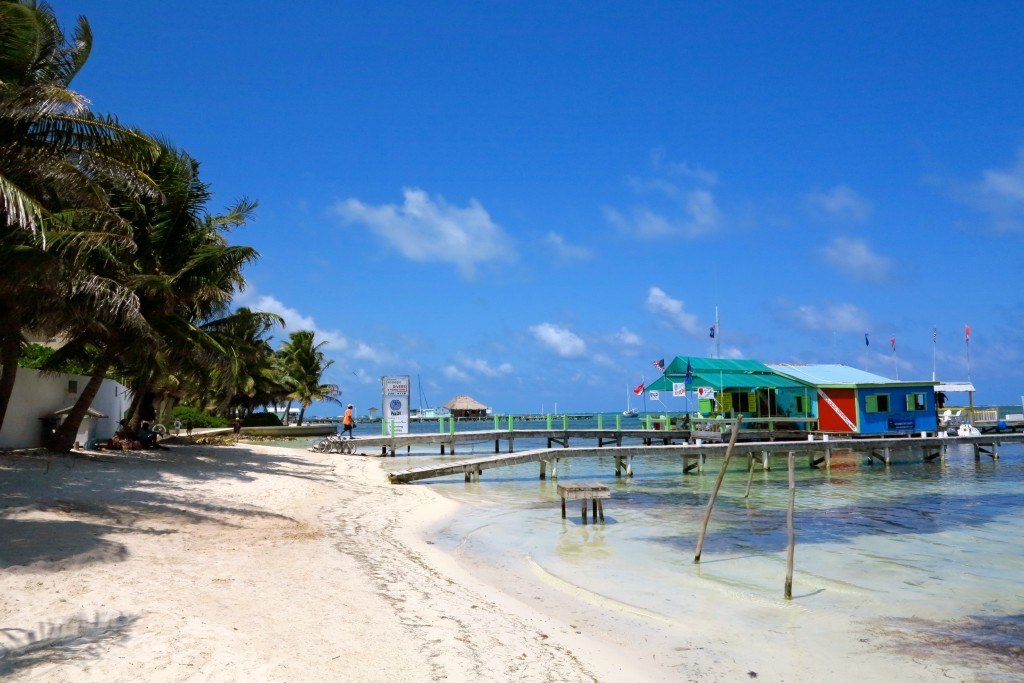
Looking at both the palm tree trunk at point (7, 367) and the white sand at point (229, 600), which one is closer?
the white sand at point (229, 600)

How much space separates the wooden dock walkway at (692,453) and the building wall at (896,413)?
25.1 inches

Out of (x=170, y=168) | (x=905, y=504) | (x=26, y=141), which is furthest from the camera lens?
(x=905, y=504)

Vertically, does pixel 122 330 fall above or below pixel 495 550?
above

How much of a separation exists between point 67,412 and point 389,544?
11220 millimetres

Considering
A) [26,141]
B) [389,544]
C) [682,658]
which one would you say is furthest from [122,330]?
[682,658]

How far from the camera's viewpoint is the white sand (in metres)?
5.68

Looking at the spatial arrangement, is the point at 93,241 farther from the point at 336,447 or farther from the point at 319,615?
the point at 336,447

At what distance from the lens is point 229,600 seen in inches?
286

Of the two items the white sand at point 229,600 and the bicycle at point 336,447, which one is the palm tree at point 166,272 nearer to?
the white sand at point 229,600

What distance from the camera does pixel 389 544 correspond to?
12.2 metres

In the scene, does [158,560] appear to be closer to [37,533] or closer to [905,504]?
[37,533]

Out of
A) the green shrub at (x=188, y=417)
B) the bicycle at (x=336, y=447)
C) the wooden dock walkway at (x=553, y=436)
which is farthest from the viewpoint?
the green shrub at (x=188, y=417)

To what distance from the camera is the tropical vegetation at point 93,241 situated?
1012 cm

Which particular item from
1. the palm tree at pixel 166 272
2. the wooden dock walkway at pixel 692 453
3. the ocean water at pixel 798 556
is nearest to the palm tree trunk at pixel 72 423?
the palm tree at pixel 166 272
